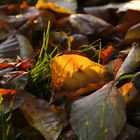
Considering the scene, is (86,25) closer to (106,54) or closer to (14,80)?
(106,54)

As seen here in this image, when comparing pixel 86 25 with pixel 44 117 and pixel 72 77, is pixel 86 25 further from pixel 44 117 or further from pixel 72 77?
pixel 44 117

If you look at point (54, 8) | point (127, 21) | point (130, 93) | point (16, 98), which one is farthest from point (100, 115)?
point (54, 8)

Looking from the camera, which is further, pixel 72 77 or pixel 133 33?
pixel 133 33

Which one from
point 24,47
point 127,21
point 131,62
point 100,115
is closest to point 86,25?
point 127,21

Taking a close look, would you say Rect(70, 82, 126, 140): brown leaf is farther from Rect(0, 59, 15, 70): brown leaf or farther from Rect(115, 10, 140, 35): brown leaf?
Rect(115, 10, 140, 35): brown leaf

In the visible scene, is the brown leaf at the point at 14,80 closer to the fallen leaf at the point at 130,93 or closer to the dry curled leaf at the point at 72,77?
the dry curled leaf at the point at 72,77

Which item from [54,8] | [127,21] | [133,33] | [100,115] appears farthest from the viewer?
[54,8]

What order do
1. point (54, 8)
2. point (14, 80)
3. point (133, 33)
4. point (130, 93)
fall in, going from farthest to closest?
1. point (54, 8)
2. point (133, 33)
3. point (14, 80)
4. point (130, 93)

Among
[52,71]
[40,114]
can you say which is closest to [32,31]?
Answer: [52,71]

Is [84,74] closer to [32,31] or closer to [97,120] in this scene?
[97,120]

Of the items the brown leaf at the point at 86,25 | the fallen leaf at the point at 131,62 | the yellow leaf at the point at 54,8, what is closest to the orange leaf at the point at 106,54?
the fallen leaf at the point at 131,62
